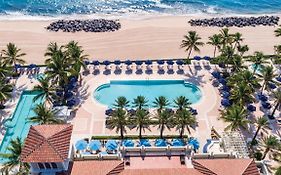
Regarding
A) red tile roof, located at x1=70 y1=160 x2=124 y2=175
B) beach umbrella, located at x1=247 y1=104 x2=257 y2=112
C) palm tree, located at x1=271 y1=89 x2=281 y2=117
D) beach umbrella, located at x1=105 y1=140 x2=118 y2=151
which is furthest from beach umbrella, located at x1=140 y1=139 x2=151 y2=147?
palm tree, located at x1=271 y1=89 x2=281 y2=117

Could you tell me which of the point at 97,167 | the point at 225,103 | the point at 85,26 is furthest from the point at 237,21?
the point at 97,167

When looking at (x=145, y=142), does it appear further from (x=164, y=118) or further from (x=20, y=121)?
(x=20, y=121)

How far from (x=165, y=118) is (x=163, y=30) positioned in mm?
42480

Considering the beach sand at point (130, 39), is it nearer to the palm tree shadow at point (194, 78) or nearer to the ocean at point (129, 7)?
the palm tree shadow at point (194, 78)

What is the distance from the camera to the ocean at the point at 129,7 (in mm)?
108500

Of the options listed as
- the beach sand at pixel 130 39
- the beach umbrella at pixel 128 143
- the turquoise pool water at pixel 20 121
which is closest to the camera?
the beach umbrella at pixel 128 143

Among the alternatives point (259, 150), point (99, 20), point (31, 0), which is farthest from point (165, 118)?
point (31, 0)

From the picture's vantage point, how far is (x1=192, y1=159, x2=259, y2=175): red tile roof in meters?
42.3

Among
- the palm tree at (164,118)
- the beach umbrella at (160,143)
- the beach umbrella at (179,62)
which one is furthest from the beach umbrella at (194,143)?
the beach umbrella at (179,62)

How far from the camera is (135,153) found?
1848 inches

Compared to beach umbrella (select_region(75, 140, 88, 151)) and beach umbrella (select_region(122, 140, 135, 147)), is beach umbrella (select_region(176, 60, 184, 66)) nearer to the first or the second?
beach umbrella (select_region(122, 140, 135, 147))

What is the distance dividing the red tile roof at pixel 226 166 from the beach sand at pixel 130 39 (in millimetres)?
43077

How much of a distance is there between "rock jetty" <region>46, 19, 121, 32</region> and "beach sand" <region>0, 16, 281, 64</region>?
1926mm

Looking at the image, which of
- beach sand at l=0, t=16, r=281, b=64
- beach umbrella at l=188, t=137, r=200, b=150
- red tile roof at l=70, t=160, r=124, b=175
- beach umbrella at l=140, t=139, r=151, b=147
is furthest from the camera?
beach sand at l=0, t=16, r=281, b=64
